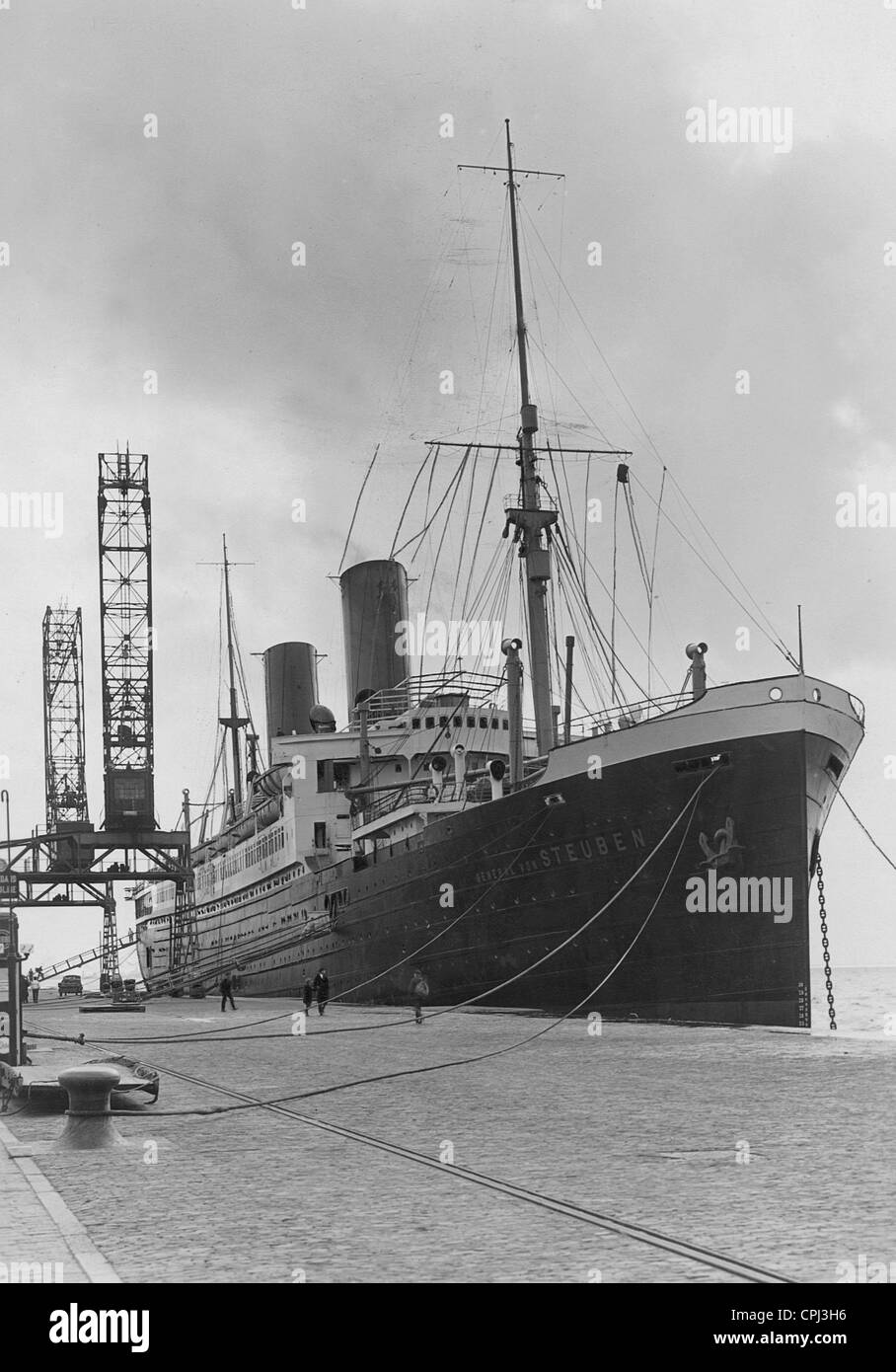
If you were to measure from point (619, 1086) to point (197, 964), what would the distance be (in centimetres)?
5467

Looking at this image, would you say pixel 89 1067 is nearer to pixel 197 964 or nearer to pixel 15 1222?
pixel 15 1222

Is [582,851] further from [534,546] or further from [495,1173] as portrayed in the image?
[495,1173]

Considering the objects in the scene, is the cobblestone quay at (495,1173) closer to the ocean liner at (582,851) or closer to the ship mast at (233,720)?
the ocean liner at (582,851)

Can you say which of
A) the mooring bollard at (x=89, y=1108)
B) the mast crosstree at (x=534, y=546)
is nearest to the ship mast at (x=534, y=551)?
the mast crosstree at (x=534, y=546)

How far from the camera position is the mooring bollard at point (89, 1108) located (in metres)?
12.4

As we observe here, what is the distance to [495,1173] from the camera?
34.3ft

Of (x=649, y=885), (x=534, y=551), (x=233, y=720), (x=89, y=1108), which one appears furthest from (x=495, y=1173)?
(x=233, y=720)

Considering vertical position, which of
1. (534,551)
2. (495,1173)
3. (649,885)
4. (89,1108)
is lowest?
(495,1173)

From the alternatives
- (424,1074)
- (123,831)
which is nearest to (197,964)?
(123,831)

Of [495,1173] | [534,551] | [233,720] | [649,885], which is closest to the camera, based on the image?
[495,1173]

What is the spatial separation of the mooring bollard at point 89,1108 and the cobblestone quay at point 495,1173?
0.30m

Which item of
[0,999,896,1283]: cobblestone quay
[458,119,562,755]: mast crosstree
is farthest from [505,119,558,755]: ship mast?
[0,999,896,1283]: cobblestone quay

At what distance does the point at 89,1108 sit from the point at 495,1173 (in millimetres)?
3944

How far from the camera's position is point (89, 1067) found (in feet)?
41.6
